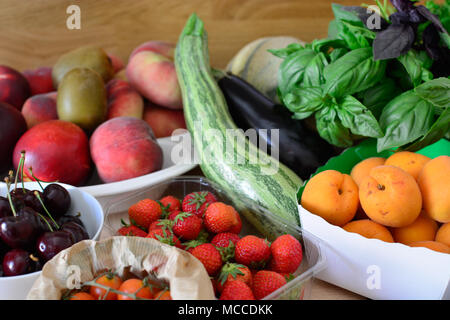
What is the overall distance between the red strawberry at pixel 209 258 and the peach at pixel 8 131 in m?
0.44

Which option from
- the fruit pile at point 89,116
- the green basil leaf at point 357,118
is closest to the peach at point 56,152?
the fruit pile at point 89,116

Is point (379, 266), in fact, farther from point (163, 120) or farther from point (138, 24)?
point (138, 24)

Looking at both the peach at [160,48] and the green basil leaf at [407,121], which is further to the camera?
the peach at [160,48]

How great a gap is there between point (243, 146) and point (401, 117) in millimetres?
262

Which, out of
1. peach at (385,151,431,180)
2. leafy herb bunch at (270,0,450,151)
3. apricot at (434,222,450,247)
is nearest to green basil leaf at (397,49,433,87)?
leafy herb bunch at (270,0,450,151)

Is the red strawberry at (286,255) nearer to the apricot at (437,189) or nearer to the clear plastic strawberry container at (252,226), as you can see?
the clear plastic strawberry container at (252,226)

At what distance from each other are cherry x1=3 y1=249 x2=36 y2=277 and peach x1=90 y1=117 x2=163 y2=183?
0.92ft

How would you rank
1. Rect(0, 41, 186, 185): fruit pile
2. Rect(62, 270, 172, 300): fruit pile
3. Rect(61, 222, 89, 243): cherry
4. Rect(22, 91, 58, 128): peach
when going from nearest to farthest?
Rect(62, 270, 172, 300): fruit pile < Rect(61, 222, 89, 243): cherry < Rect(0, 41, 186, 185): fruit pile < Rect(22, 91, 58, 128): peach

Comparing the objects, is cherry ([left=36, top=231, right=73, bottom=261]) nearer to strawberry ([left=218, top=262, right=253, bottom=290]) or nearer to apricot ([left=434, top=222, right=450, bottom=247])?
strawberry ([left=218, top=262, right=253, bottom=290])

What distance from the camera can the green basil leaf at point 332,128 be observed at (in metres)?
0.73

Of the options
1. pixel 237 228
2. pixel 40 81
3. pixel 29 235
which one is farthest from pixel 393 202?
pixel 40 81

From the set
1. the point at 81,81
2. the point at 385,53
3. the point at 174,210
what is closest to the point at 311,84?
the point at 385,53

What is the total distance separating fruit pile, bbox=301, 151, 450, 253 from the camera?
55 centimetres
